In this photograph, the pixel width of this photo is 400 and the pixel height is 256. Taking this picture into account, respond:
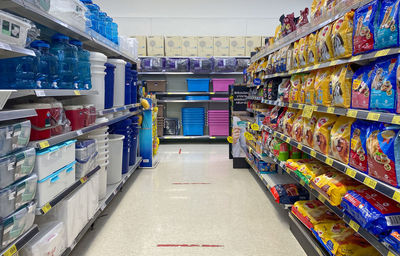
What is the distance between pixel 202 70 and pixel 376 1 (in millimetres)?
5508

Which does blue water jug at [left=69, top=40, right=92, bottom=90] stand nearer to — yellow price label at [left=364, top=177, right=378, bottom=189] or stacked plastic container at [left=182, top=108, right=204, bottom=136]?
yellow price label at [left=364, top=177, right=378, bottom=189]

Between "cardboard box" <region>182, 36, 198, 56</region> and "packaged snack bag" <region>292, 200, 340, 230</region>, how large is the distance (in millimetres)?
5236

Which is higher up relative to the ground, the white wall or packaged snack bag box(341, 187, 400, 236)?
the white wall

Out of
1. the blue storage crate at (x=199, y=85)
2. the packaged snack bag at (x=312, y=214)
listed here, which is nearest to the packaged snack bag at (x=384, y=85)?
the packaged snack bag at (x=312, y=214)

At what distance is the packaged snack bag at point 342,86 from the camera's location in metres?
1.84

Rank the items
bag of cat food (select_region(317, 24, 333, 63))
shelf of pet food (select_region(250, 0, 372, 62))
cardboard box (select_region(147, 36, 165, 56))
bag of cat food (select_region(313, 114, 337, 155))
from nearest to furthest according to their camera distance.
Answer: shelf of pet food (select_region(250, 0, 372, 62)) → bag of cat food (select_region(317, 24, 333, 63)) → bag of cat food (select_region(313, 114, 337, 155)) → cardboard box (select_region(147, 36, 165, 56))

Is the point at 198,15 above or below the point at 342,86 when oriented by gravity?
above

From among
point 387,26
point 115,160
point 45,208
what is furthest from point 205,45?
point 45,208

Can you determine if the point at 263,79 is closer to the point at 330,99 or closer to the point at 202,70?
the point at 330,99

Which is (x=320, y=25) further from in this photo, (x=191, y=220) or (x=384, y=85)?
(x=191, y=220)

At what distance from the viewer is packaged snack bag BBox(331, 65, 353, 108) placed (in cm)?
184

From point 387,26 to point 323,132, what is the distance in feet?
2.98

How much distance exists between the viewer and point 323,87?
213 cm

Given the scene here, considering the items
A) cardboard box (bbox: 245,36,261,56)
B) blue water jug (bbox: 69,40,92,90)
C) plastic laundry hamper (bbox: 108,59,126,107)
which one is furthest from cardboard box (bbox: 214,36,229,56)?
blue water jug (bbox: 69,40,92,90)
